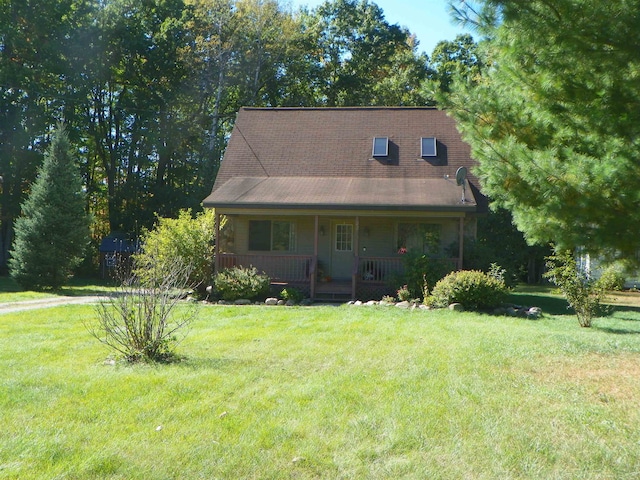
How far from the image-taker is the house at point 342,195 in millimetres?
18047

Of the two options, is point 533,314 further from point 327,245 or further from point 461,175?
point 327,245

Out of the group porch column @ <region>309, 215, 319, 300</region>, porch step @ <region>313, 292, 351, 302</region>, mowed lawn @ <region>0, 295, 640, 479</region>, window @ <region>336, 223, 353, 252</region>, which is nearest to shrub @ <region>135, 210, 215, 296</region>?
porch column @ <region>309, 215, 319, 300</region>

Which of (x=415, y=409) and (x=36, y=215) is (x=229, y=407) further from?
(x=36, y=215)

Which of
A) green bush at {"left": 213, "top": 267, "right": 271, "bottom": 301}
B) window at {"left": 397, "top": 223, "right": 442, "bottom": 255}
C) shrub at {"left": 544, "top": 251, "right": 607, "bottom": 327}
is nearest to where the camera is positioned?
shrub at {"left": 544, "top": 251, "right": 607, "bottom": 327}

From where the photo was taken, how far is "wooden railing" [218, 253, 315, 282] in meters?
18.8

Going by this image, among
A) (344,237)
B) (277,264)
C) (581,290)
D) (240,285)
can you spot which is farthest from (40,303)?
(581,290)

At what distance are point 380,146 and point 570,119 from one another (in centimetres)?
1593

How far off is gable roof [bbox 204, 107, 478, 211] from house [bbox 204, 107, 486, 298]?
0.12ft

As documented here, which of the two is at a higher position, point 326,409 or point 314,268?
point 314,268

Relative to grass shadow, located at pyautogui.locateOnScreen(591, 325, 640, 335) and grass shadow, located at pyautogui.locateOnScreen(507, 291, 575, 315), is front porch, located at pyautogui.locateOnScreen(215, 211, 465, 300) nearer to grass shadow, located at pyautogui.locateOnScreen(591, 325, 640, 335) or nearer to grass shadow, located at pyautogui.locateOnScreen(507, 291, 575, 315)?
grass shadow, located at pyautogui.locateOnScreen(507, 291, 575, 315)

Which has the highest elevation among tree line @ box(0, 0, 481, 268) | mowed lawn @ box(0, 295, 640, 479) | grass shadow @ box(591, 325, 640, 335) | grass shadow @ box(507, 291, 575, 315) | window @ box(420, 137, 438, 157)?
tree line @ box(0, 0, 481, 268)

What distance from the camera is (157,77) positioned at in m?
34.1

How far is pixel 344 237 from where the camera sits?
20.7 m

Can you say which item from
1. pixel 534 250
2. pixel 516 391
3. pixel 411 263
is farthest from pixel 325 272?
pixel 516 391
